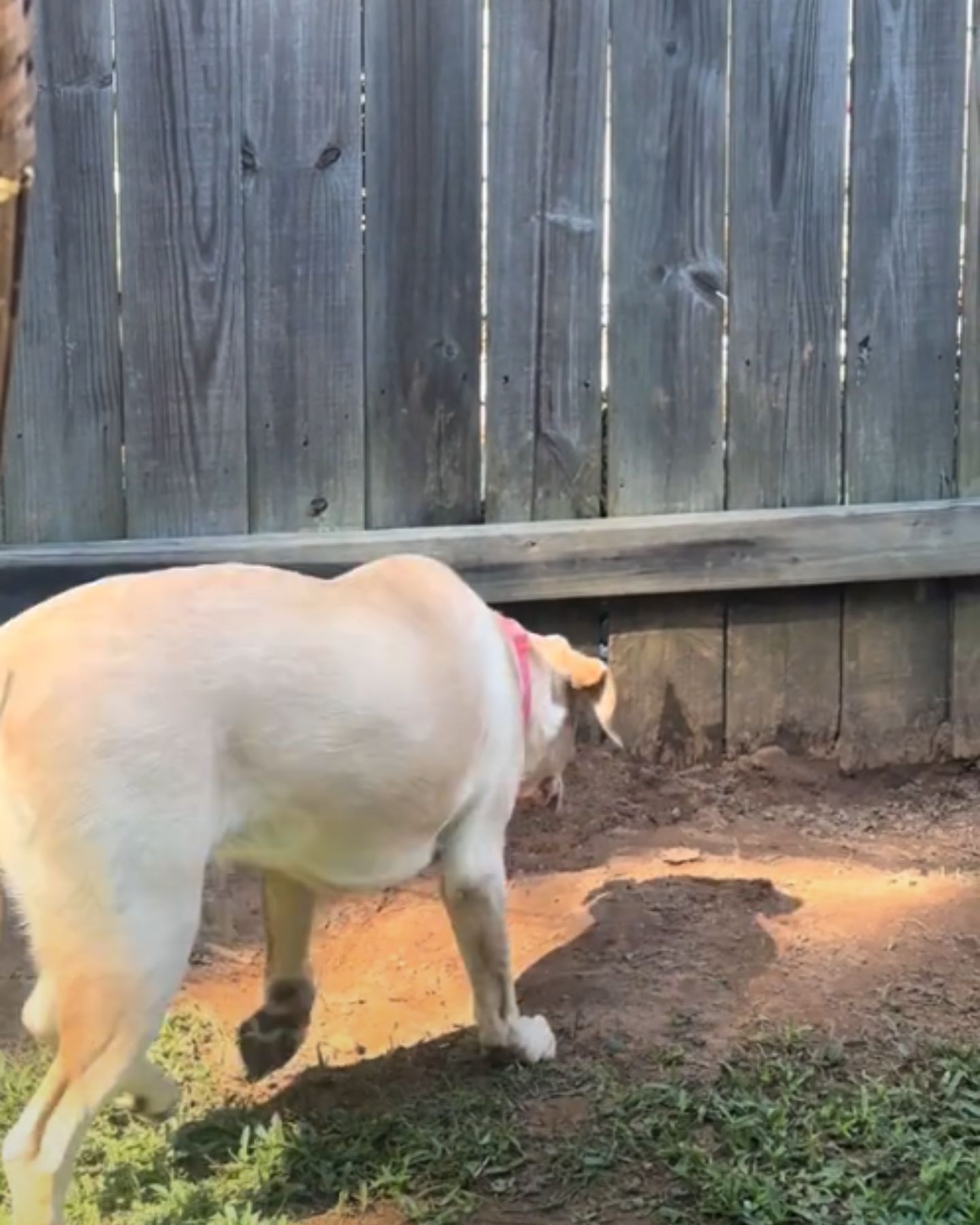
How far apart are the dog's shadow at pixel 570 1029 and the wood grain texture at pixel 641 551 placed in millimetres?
822

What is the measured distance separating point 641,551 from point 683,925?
102cm

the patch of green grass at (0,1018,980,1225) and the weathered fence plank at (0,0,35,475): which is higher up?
the weathered fence plank at (0,0,35,475)

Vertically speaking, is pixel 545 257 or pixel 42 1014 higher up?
pixel 545 257

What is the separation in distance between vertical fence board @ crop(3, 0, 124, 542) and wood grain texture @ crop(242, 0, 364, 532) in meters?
0.34

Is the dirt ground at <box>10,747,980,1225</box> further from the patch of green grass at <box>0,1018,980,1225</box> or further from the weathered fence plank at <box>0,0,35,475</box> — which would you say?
the weathered fence plank at <box>0,0,35,475</box>

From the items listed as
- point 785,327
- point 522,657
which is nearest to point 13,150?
point 522,657

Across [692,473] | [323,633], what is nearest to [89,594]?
[323,633]

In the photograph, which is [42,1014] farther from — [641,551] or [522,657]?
[641,551]

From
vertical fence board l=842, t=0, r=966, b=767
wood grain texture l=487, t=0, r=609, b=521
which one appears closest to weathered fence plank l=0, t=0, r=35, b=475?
wood grain texture l=487, t=0, r=609, b=521

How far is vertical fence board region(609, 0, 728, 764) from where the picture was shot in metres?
4.74

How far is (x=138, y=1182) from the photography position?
11.2 feet

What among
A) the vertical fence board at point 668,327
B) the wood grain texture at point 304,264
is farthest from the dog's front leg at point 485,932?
the vertical fence board at point 668,327

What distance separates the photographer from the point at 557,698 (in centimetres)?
410

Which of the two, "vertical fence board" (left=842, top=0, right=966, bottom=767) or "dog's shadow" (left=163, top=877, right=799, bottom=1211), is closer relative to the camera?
"dog's shadow" (left=163, top=877, right=799, bottom=1211)
